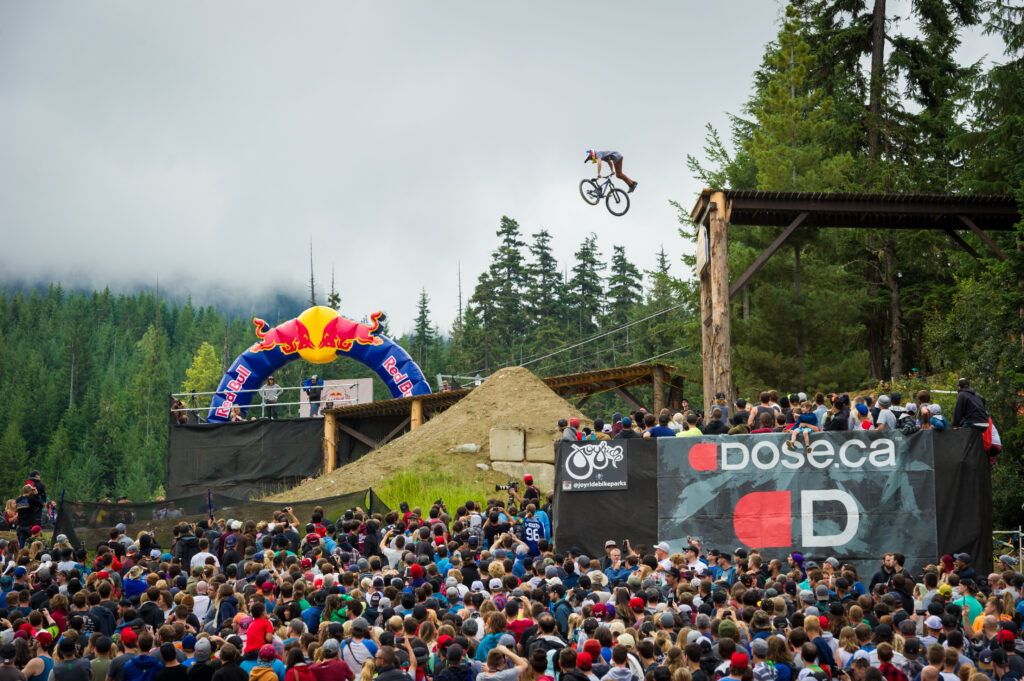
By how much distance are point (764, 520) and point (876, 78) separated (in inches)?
1101

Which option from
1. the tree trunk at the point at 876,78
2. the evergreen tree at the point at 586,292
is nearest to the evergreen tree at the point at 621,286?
the evergreen tree at the point at 586,292

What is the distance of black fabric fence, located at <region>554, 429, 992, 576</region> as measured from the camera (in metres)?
15.1

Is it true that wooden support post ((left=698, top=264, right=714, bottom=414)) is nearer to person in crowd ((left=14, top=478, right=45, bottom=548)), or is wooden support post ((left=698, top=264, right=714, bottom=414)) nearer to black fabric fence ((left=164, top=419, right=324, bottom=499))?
person in crowd ((left=14, top=478, right=45, bottom=548))

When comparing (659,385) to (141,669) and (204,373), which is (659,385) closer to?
(141,669)

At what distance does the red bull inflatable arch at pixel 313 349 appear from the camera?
3591cm

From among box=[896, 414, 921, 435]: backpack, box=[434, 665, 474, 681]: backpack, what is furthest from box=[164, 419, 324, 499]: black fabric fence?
box=[434, 665, 474, 681]: backpack

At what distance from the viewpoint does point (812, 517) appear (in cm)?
1540

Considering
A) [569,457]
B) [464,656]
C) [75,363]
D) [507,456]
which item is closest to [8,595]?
[464,656]

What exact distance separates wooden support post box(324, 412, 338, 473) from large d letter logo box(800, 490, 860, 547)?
2096cm

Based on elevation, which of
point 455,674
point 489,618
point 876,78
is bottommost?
point 455,674

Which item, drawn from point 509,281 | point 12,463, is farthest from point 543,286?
point 12,463

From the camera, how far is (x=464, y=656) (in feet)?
30.0

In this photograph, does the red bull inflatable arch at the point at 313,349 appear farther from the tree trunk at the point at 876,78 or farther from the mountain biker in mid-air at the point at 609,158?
the tree trunk at the point at 876,78

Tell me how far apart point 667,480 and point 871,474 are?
121 inches
